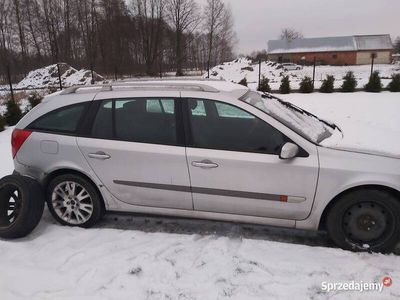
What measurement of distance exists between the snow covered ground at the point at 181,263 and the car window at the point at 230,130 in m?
0.97

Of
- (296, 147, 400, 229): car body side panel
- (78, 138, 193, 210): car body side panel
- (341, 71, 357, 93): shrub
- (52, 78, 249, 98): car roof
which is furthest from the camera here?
(341, 71, 357, 93): shrub

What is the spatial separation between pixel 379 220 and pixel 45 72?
2558cm

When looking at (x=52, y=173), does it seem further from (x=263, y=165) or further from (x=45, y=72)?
(x=45, y=72)

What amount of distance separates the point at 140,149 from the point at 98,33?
41.6 metres

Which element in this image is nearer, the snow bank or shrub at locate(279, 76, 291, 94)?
shrub at locate(279, 76, 291, 94)

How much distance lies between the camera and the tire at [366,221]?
123 inches

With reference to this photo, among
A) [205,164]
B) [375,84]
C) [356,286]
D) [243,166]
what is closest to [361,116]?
[375,84]

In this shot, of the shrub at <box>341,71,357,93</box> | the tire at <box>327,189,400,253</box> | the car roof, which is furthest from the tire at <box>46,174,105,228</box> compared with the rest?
the shrub at <box>341,71,357,93</box>

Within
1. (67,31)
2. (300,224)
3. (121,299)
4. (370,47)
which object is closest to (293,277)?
(300,224)

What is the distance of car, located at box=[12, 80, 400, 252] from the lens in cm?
317

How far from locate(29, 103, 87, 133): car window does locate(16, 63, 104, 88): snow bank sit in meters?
18.3

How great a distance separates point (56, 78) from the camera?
23.3 metres

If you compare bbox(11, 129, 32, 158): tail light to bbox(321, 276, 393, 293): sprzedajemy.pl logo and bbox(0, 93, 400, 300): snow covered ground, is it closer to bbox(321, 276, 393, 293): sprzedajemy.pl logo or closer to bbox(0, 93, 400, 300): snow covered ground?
bbox(0, 93, 400, 300): snow covered ground

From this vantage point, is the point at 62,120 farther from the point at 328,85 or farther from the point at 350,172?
the point at 328,85
